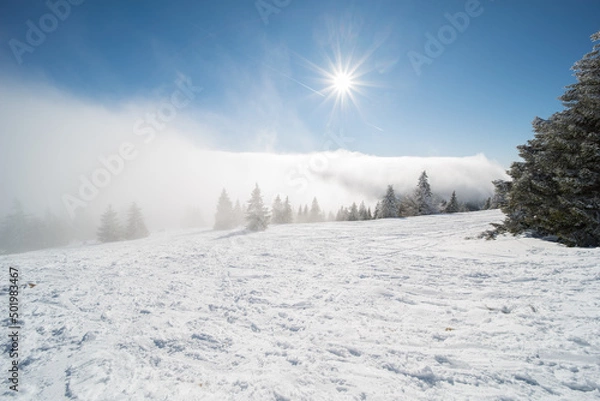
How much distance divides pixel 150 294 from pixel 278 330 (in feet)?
14.7

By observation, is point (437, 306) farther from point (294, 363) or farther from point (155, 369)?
point (155, 369)

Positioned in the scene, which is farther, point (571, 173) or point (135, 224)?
point (135, 224)

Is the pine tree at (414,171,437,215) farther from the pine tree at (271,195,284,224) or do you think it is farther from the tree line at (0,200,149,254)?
the tree line at (0,200,149,254)

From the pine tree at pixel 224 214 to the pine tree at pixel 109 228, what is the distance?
17.6m

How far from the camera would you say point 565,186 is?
923 centimetres

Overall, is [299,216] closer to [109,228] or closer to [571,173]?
[109,228]

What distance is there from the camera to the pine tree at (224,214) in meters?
38.6

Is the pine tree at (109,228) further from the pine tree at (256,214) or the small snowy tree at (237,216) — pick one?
the pine tree at (256,214)

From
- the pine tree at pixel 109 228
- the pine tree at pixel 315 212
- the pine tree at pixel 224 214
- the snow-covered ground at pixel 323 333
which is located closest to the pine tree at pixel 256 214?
the pine tree at pixel 224 214

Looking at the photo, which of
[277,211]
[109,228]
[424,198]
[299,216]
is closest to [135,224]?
[109,228]

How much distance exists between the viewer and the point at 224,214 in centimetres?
3959

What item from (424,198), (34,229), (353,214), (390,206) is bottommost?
(34,229)

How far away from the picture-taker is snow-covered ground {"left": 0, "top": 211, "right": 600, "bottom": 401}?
3133mm

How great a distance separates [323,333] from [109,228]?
48242mm
